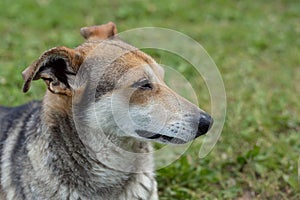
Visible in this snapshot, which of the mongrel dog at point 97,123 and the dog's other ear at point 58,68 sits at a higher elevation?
the dog's other ear at point 58,68

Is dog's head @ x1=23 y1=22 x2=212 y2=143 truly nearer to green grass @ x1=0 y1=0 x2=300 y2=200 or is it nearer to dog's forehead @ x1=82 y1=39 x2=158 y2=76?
dog's forehead @ x1=82 y1=39 x2=158 y2=76

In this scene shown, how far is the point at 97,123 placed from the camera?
4078 mm

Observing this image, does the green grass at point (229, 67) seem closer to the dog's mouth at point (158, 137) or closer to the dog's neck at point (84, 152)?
the dog's neck at point (84, 152)

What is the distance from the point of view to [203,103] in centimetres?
657

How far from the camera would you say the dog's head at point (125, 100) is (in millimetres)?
4027

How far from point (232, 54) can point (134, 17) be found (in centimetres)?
178

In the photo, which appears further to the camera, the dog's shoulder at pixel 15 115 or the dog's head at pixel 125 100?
the dog's shoulder at pixel 15 115

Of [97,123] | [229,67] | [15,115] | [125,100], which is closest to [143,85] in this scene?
[125,100]

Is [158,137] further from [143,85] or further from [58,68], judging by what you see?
[58,68]

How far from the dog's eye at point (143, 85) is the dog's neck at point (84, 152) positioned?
0.39 meters

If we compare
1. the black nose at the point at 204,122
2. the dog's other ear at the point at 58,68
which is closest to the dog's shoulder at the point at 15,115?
the dog's other ear at the point at 58,68

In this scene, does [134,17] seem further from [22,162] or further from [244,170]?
[22,162]

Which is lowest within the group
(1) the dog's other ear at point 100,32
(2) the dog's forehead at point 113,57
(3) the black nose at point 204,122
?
(3) the black nose at point 204,122

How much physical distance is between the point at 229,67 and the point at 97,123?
12.1 feet
